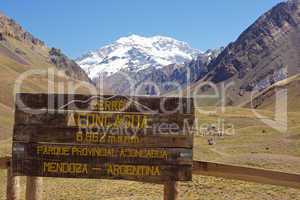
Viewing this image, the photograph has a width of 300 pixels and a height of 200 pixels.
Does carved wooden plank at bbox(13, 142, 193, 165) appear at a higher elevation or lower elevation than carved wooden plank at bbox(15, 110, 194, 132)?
lower

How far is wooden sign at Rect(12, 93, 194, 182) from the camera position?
386 inches

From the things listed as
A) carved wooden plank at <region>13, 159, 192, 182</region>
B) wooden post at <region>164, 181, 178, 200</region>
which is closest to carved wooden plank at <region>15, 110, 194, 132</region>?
carved wooden plank at <region>13, 159, 192, 182</region>

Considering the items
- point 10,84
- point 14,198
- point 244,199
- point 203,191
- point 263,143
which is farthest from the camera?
point 10,84

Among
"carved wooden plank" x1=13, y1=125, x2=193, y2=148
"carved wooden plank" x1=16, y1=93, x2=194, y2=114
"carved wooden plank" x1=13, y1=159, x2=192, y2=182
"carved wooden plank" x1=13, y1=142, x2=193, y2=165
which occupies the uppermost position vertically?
"carved wooden plank" x1=16, y1=93, x2=194, y2=114

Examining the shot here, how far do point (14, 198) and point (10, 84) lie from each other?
151822mm

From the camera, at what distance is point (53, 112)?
1002 centimetres

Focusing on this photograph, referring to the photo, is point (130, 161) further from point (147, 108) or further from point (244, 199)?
point (244, 199)

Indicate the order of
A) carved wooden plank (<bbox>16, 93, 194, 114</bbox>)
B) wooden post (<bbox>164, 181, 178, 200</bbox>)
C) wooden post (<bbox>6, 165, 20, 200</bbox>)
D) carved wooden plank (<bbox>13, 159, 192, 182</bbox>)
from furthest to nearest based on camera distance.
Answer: wooden post (<bbox>6, 165, 20, 200</bbox>), wooden post (<bbox>164, 181, 178, 200</bbox>), carved wooden plank (<bbox>16, 93, 194, 114</bbox>), carved wooden plank (<bbox>13, 159, 192, 182</bbox>)

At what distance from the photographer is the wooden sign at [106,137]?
32.2 ft

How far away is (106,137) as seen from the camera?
9.83m

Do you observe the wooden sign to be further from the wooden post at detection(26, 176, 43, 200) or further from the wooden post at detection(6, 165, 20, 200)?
the wooden post at detection(6, 165, 20, 200)

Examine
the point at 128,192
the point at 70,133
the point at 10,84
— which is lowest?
the point at 128,192

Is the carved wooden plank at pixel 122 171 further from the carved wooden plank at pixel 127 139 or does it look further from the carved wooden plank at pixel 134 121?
the carved wooden plank at pixel 134 121

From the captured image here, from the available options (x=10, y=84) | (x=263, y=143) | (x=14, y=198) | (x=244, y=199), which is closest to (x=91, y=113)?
(x=14, y=198)
